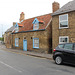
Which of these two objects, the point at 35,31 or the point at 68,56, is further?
the point at 35,31

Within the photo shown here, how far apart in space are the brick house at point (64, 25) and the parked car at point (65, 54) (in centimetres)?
523

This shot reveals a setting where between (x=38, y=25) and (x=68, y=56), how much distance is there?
36.1 feet

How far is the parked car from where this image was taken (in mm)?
7962

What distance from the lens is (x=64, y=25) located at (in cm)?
1443

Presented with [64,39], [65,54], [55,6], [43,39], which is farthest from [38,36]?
[65,54]

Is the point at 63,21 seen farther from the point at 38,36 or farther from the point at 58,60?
the point at 58,60

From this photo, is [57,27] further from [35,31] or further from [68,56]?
[68,56]

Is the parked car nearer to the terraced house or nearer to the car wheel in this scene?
the car wheel

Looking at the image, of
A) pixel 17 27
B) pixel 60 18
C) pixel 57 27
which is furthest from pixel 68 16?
pixel 17 27

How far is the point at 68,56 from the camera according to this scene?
813 cm

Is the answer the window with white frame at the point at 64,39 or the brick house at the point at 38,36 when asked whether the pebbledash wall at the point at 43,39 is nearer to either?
the brick house at the point at 38,36

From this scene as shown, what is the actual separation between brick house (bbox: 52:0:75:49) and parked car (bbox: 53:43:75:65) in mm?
5230

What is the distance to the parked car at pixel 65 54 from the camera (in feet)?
26.1

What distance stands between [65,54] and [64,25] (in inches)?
271
